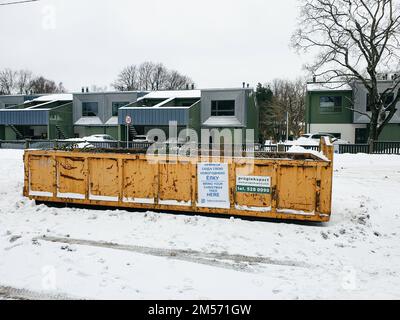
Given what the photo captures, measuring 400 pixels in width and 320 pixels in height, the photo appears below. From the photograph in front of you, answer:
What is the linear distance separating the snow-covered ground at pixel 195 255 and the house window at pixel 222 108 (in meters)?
24.9

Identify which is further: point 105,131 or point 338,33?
point 105,131

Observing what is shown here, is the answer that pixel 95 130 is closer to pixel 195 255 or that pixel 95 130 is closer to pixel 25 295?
pixel 195 255

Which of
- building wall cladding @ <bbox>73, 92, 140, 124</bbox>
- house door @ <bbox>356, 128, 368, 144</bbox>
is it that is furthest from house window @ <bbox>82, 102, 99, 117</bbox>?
house door @ <bbox>356, 128, 368, 144</bbox>

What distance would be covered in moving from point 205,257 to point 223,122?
27782 mm

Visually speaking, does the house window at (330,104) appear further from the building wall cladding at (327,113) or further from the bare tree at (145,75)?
the bare tree at (145,75)

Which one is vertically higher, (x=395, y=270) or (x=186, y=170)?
(x=186, y=170)

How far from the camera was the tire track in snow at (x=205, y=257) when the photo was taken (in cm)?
532

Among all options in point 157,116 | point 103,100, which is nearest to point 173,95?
point 157,116

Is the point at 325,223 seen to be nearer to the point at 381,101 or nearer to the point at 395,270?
the point at 395,270

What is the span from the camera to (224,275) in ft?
16.0

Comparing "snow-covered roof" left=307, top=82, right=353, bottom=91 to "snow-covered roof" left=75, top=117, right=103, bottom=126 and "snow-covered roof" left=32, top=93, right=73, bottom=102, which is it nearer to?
"snow-covered roof" left=75, top=117, right=103, bottom=126

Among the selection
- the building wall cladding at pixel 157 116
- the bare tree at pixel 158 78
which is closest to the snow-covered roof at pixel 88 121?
the building wall cladding at pixel 157 116

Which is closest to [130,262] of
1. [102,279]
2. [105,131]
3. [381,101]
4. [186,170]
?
[102,279]

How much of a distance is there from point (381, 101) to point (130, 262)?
25901 millimetres
